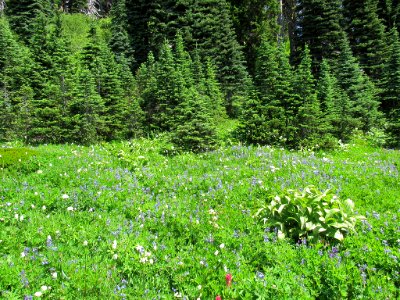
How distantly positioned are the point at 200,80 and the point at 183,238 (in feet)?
46.5

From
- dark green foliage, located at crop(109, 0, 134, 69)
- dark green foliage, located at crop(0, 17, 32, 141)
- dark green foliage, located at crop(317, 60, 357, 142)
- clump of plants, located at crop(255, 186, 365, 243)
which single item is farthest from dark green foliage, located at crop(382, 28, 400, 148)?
dark green foliage, located at crop(0, 17, 32, 141)

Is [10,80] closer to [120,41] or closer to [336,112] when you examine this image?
[120,41]

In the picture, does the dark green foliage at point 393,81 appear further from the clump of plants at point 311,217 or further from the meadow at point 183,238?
the clump of plants at point 311,217

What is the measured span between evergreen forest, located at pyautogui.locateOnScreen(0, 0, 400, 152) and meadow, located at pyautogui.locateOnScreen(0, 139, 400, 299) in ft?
16.2

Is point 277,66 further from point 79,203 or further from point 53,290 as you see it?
point 53,290

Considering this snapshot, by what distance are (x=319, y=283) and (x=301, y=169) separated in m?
4.62

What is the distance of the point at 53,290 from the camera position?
3613mm

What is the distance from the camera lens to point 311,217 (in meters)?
4.70

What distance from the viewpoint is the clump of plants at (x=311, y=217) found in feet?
14.9

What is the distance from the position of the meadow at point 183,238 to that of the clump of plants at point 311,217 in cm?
14

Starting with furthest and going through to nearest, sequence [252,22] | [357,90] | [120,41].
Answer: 1. [252,22]
2. [120,41]
3. [357,90]

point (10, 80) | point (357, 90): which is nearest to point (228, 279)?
point (10, 80)

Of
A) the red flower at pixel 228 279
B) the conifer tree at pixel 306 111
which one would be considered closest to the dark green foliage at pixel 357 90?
the conifer tree at pixel 306 111

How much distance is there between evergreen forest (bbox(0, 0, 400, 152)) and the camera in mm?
13414
